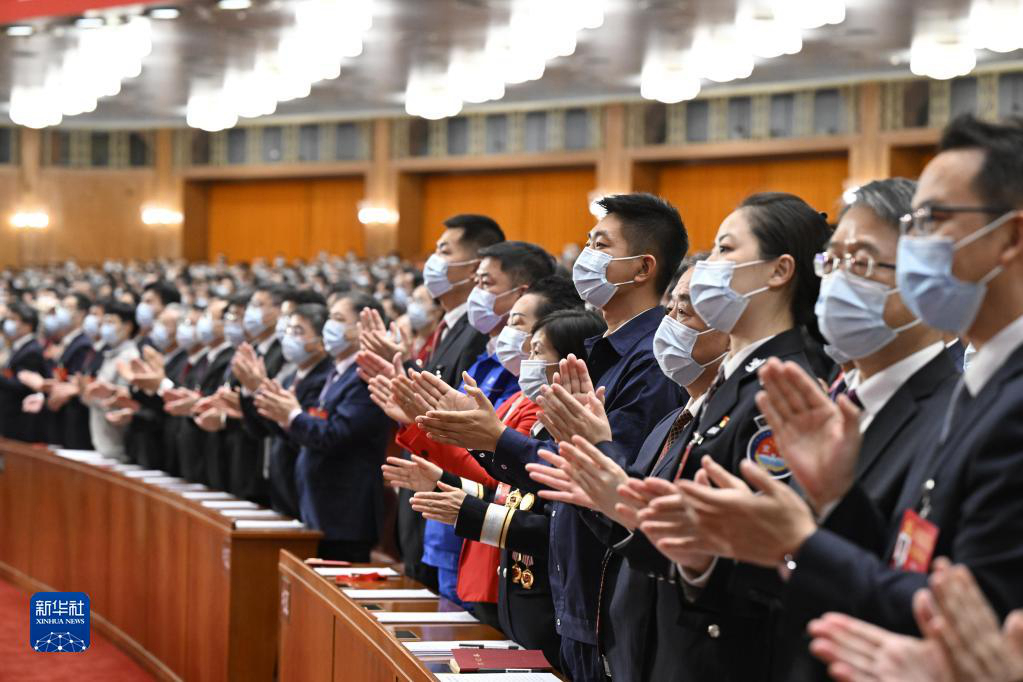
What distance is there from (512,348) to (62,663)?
3487 millimetres

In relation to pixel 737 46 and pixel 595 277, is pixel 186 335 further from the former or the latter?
pixel 737 46

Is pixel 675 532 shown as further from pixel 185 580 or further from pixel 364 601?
pixel 185 580

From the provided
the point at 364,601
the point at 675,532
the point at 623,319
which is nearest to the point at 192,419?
the point at 364,601

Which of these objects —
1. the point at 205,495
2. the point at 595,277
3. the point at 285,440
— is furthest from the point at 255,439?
the point at 595,277

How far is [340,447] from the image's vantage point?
5395 millimetres

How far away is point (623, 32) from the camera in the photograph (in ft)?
42.6

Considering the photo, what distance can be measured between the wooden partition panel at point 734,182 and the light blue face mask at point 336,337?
36.7ft

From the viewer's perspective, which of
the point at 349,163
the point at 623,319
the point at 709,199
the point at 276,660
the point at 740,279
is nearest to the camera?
the point at 740,279

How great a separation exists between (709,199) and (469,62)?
463 cm

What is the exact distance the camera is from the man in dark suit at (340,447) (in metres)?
5.30

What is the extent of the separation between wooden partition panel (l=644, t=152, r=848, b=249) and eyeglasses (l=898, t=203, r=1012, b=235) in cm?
1462

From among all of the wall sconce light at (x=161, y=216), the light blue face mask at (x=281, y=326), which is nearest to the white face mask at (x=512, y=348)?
the light blue face mask at (x=281, y=326)

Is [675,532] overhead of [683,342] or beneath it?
beneath

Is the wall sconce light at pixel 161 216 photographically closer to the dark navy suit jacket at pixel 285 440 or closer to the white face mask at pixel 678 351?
the dark navy suit jacket at pixel 285 440
